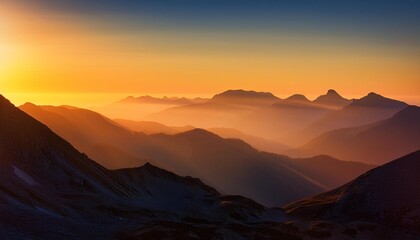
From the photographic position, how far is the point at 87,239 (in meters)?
85.3

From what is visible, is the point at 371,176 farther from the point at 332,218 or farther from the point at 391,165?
the point at 332,218

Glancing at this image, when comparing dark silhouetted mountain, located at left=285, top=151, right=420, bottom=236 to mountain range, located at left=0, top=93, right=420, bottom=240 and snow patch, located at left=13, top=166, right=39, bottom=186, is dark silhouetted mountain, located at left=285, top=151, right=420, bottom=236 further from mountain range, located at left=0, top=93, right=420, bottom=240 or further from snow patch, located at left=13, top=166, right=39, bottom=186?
snow patch, located at left=13, top=166, right=39, bottom=186

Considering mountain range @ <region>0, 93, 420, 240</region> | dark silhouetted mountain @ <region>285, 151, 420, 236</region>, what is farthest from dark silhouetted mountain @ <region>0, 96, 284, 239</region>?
dark silhouetted mountain @ <region>285, 151, 420, 236</region>

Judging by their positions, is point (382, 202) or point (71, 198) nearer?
point (71, 198)

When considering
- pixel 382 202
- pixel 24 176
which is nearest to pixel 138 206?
pixel 24 176

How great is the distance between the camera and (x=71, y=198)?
123500 mm

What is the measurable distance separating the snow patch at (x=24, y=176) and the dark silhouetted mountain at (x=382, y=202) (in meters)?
97.8

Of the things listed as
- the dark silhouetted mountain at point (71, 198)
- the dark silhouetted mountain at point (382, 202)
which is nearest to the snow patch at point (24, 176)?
the dark silhouetted mountain at point (71, 198)

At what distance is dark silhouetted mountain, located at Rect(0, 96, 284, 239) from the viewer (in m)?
88.2

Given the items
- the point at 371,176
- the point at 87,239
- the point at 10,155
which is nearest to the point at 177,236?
the point at 87,239

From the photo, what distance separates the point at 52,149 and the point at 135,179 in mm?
47881

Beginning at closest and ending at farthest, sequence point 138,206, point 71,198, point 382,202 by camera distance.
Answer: point 71,198 → point 138,206 → point 382,202

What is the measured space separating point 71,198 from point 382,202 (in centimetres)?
11347

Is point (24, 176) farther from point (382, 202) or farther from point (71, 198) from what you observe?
point (382, 202)
